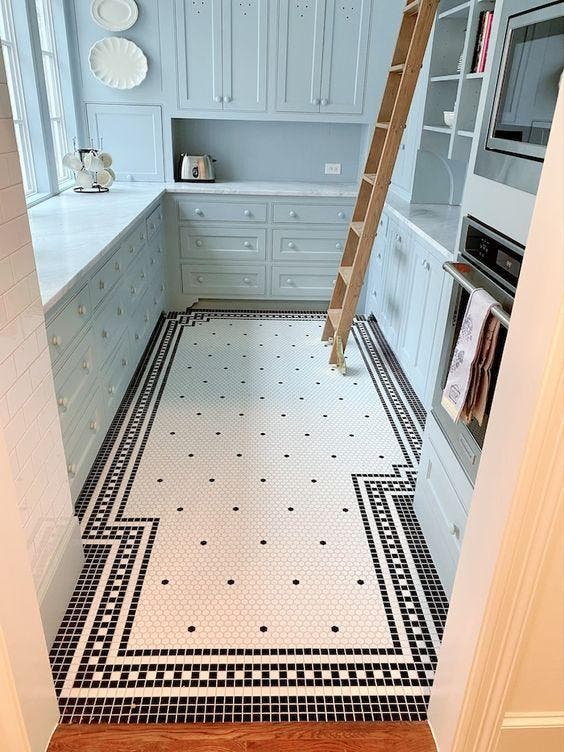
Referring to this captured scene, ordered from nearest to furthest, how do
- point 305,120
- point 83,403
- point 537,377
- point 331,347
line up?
point 537,377 → point 83,403 → point 331,347 → point 305,120

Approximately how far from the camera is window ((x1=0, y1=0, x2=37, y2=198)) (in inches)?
125

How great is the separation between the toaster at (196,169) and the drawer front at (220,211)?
28cm

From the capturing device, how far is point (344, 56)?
4.03m

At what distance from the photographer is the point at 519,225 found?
1.52m

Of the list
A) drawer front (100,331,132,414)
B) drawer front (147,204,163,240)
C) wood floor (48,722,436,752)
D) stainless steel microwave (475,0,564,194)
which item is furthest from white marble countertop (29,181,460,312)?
wood floor (48,722,436,752)

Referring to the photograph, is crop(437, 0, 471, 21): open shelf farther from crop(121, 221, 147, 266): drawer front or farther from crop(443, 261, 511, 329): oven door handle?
crop(121, 221, 147, 266): drawer front

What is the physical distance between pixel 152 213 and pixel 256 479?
6.97 feet

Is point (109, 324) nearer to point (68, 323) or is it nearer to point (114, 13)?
point (68, 323)

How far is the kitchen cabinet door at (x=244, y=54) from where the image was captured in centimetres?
388

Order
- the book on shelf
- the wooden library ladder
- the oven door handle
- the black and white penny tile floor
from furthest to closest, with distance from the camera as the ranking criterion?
1. the wooden library ladder
2. the book on shelf
3. the black and white penny tile floor
4. the oven door handle

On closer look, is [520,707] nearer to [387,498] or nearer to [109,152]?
[387,498]

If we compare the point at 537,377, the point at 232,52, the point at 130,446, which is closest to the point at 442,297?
the point at 130,446

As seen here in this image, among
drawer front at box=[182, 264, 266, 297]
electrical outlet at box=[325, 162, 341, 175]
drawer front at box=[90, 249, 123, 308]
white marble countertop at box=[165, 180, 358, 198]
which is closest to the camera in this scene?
drawer front at box=[90, 249, 123, 308]

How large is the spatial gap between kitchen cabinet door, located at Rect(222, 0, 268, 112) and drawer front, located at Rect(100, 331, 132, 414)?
202cm
